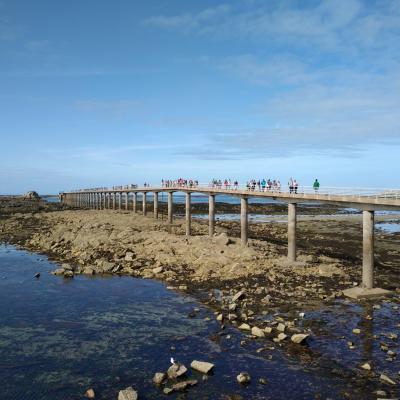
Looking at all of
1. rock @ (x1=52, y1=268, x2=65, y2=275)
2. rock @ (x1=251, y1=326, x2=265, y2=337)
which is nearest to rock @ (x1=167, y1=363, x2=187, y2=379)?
rock @ (x1=251, y1=326, x2=265, y2=337)

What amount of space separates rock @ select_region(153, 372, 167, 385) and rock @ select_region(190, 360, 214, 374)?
1177mm

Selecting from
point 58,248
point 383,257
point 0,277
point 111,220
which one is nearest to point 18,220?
point 111,220

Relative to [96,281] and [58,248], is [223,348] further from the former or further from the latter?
[58,248]

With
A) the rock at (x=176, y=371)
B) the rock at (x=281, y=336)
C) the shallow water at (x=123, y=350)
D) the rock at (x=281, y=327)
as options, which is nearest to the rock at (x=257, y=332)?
the shallow water at (x=123, y=350)

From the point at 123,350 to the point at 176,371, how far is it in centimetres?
321

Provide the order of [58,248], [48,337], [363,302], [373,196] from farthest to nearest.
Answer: [58,248] < [373,196] < [363,302] < [48,337]

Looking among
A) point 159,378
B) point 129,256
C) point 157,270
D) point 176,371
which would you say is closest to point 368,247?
point 157,270

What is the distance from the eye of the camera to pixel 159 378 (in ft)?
45.0

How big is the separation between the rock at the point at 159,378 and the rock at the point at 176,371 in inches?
8.1

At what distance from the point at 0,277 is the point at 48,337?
13648 millimetres

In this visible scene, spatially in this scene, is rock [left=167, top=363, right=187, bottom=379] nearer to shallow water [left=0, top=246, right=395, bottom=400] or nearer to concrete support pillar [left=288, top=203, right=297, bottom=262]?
shallow water [left=0, top=246, right=395, bottom=400]

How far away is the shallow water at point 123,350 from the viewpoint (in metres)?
13.4

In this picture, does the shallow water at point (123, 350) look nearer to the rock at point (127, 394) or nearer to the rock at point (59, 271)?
the rock at point (127, 394)

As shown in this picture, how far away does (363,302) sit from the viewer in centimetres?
2255
